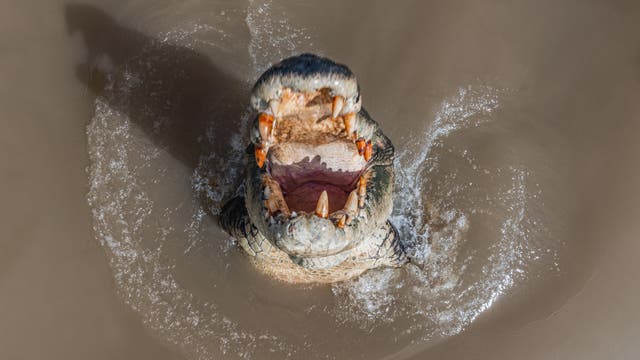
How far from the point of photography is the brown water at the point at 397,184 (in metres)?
3.34

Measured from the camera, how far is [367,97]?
3762mm

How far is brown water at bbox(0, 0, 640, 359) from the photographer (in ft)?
11.0

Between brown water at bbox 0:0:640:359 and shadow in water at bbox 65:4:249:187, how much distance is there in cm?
1

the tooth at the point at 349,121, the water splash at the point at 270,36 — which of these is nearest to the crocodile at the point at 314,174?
the tooth at the point at 349,121

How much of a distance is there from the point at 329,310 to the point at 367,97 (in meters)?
1.44

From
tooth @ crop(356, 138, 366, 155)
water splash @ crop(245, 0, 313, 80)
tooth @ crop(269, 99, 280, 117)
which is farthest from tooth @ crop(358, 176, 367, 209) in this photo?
water splash @ crop(245, 0, 313, 80)

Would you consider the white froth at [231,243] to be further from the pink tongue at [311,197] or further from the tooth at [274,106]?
the tooth at [274,106]

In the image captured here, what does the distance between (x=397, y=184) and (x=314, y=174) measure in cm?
96

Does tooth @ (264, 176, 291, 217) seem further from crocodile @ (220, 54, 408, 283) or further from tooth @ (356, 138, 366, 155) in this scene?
tooth @ (356, 138, 366, 155)

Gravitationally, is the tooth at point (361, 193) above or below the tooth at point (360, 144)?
below

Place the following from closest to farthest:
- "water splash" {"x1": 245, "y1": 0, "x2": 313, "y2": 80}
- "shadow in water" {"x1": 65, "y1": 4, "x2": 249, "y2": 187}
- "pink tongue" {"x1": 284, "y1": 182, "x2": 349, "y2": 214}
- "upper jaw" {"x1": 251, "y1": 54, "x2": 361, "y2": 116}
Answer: "upper jaw" {"x1": 251, "y1": 54, "x2": 361, "y2": 116} < "pink tongue" {"x1": 284, "y1": 182, "x2": 349, "y2": 214} < "shadow in water" {"x1": 65, "y1": 4, "x2": 249, "y2": 187} < "water splash" {"x1": 245, "y1": 0, "x2": 313, "y2": 80}

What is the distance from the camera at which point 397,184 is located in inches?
143

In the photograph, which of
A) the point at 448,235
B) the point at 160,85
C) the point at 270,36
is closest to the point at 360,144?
the point at 448,235
